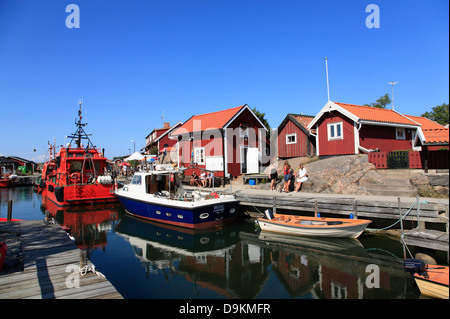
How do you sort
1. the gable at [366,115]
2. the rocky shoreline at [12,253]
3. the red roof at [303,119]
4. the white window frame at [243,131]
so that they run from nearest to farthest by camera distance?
1. the rocky shoreline at [12,253]
2. the gable at [366,115]
3. the red roof at [303,119]
4. the white window frame at [243,131]

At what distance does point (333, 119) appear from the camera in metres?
20.4

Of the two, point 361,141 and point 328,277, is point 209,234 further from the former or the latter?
point 361,141

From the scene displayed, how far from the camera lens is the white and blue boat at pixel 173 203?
12914mm

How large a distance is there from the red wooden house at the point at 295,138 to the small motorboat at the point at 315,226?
11384mm

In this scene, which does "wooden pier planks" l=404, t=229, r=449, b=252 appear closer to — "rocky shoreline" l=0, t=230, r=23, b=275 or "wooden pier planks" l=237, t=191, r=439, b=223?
"wooden pier planks" l=237, t=191, r=439, b=223

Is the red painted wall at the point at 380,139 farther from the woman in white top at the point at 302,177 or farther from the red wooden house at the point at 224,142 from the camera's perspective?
the red wooden house at the point at 224,142

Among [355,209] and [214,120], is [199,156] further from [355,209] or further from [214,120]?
[355,209]

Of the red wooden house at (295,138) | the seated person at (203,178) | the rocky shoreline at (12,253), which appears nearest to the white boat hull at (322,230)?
the rocky shoreline at (12,253)

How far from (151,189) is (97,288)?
9.91m

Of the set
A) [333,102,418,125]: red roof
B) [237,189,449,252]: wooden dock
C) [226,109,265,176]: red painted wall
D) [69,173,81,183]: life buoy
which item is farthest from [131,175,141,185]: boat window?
[333,102,418,125]: red roof

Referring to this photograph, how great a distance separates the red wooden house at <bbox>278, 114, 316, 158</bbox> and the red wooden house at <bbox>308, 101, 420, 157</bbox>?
3.71ft

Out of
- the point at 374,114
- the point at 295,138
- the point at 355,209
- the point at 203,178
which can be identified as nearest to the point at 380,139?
the point at 374,114

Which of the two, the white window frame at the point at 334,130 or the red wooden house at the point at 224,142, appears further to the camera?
the red wooden house at the point at 224,142
